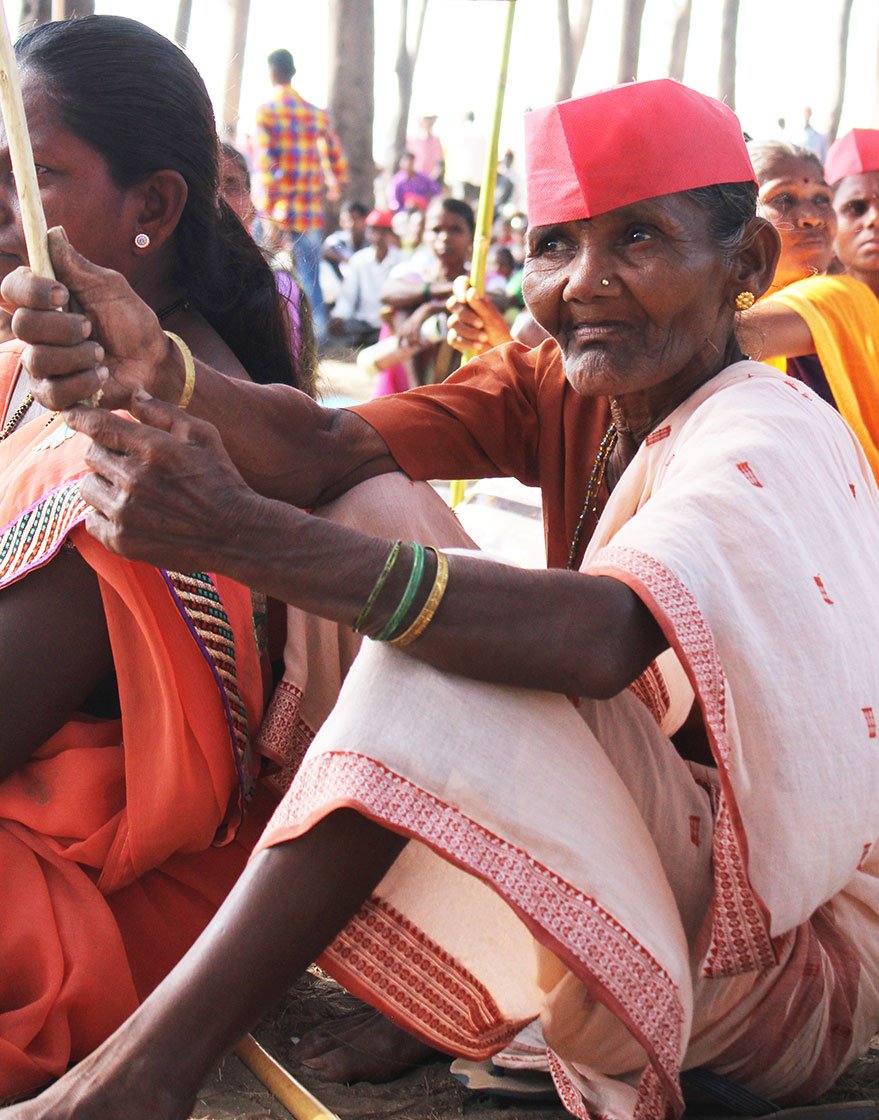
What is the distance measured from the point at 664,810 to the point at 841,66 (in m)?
34.8

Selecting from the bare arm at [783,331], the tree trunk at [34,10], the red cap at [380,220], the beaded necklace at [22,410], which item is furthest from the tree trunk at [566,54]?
the beaded necklace at [22,410]

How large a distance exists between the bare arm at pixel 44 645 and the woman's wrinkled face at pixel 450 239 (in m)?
6.37

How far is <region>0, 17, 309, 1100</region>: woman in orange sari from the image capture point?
2.06 m

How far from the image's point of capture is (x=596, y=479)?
2471mm

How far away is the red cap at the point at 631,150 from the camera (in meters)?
2.14

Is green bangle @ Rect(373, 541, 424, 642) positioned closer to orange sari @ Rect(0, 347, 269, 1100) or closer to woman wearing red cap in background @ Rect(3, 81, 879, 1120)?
woman wearing red cap in background @ Rect(3, 81, 879, 1120)

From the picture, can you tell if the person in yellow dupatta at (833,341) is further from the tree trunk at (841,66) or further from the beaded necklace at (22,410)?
the tree trunk at (841,66)

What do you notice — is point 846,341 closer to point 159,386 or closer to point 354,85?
point 159,386

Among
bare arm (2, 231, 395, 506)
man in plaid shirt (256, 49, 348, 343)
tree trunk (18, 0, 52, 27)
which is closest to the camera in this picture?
bare arm (2, 231, 395, 506)

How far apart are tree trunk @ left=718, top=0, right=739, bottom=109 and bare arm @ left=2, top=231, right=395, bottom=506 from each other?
28.7m

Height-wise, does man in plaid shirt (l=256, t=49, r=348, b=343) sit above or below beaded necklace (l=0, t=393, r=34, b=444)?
below

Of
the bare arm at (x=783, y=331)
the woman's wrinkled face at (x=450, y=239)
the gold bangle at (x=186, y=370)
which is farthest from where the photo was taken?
the woman's wrinkled face at (x=450, y=239)

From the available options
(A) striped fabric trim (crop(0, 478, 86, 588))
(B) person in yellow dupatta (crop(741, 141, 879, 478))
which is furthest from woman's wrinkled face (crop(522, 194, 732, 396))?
(B) person in yellow dupatta (crop(741, 141, 879, 478))

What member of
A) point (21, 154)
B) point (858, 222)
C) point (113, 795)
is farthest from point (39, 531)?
point (858, 222)
